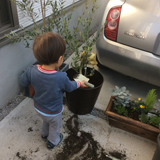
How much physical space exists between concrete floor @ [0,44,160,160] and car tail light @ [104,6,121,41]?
106 cm

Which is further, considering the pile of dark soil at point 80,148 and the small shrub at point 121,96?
the small shrub at point 121,96

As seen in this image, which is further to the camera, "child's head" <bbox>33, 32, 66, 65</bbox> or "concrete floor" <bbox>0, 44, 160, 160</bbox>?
"concrete floor" <bbox>0, 44, 160, 160</bbox>

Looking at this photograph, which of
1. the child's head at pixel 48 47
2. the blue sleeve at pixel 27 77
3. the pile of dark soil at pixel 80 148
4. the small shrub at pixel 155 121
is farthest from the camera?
the small shrub at pixel 155 121

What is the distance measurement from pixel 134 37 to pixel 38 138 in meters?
1.72

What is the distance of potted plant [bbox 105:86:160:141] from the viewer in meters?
1.94

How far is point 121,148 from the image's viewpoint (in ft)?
6.31

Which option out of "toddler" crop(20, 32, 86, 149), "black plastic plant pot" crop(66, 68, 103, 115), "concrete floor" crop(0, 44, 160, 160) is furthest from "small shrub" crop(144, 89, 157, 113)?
"toddler" crop(20, 32, 86, 149)

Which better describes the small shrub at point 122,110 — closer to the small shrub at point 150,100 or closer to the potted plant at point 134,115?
the potted plant at point 134,115

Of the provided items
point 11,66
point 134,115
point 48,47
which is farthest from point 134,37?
point 11,66

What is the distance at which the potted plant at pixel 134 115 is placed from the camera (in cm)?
194

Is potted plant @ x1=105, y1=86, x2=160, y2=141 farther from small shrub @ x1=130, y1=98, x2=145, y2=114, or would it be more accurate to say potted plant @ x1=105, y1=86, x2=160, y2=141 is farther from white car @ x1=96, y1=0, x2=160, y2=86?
white car @ x1=96, y1=0, x2=160, y2=86

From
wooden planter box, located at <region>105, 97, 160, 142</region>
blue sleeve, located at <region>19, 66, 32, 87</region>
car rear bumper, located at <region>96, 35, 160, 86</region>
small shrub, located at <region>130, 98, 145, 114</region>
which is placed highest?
blue sleeve, located at <region>19, 66, 32, 87</region>

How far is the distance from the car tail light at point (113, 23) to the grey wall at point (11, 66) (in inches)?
48.0

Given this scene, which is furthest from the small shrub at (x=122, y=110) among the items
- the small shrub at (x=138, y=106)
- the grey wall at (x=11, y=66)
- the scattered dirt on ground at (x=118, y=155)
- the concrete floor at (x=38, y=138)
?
the grey wall at (x=11, y=66)
